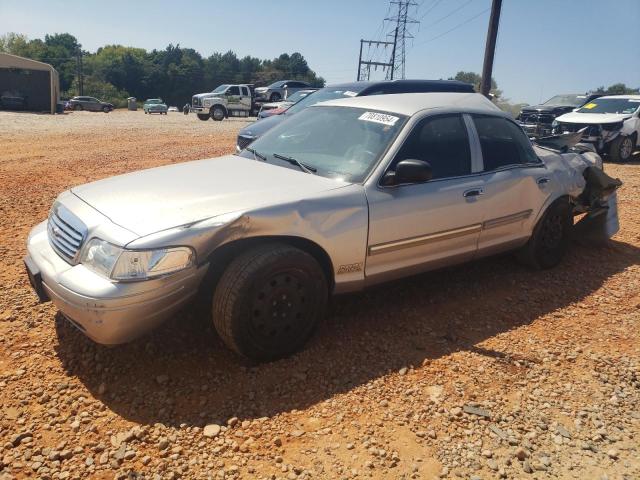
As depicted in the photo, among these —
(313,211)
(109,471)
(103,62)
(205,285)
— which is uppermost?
(103,62)

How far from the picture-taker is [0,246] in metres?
4.73

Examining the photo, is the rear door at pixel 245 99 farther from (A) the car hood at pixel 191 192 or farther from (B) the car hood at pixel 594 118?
(A) the car hood at pixel 191 192

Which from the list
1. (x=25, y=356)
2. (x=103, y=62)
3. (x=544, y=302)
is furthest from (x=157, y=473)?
(x=103, y=62)

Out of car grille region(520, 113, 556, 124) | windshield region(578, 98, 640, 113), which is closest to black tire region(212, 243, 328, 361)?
windshield region(578, 98, 640, 113)

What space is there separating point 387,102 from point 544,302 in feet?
6.96

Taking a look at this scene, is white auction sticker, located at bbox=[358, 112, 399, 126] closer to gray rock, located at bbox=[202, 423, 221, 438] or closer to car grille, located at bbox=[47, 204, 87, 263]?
car grille, located at bbox=[47, 204, 87, 263]

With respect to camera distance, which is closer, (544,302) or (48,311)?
(48,311)

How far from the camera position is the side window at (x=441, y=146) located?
352cm

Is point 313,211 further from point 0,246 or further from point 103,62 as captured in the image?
point 103,62

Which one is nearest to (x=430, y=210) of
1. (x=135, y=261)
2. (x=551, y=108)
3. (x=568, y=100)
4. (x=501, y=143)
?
(x=501, y=143)

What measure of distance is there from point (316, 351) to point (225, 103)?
25614 mm

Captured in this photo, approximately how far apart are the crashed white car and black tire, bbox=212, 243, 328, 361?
11.4 m

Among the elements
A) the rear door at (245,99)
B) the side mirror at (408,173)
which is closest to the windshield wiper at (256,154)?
the side mirror at (408,173)

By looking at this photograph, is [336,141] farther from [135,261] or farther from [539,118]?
[539,118]
